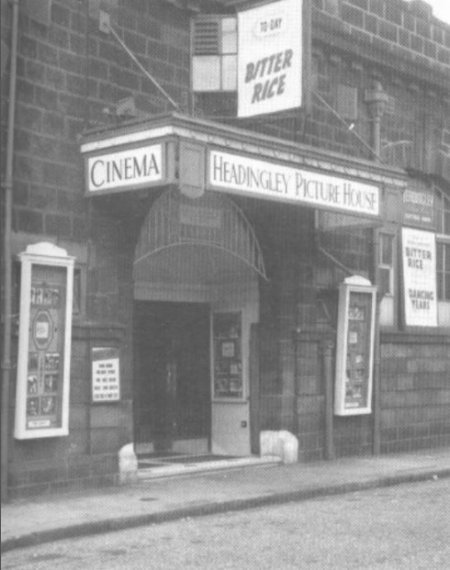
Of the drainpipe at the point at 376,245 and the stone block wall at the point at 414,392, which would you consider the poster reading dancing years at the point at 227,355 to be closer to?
the drainpipe at the point at 376,245

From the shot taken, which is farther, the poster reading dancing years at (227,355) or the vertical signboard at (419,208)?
the vertical signboard at (419,208)

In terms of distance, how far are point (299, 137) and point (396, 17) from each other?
3.87 metres

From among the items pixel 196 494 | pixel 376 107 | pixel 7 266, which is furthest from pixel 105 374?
pixel 376 107

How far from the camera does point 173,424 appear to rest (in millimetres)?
16141

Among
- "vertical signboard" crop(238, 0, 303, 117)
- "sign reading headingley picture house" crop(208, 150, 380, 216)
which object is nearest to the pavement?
"sign reading headingley picture house" crop(208, 150, 380, 216)

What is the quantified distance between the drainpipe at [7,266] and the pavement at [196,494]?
0.65 meters

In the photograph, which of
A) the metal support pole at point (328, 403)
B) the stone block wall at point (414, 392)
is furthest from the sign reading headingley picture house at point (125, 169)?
the stone block wall at point (414, 392)

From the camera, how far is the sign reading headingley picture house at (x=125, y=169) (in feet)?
38.3

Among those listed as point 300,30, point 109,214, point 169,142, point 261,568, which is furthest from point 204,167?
point 261,568

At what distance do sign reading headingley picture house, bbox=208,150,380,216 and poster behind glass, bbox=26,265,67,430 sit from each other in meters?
2.17

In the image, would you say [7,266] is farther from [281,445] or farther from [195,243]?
[281,445]

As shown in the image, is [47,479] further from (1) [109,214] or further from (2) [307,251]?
(2) [307,251]

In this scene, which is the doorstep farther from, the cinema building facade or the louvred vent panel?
the louvred vent panel

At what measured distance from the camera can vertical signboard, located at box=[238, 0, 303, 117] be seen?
43.5 ft
